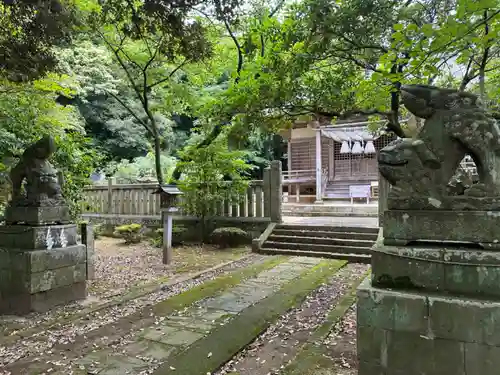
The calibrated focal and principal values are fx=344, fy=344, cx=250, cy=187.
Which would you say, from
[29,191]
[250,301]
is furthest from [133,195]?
[250,301]

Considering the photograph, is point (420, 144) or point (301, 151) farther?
point (301, 151)

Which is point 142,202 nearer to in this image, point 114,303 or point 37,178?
point 37,178

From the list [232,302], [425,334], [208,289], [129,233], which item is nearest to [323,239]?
[208,289]

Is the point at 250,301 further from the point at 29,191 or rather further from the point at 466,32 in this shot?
the point at 466,32

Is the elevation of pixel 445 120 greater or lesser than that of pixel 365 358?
greater

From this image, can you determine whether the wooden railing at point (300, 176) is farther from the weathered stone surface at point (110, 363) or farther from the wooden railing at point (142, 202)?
the weathered stone surface at point (110, 363)

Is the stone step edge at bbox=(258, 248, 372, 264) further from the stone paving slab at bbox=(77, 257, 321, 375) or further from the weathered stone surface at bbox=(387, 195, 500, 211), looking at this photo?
the weathered stone surface at bbox=(387, 195, 500, 211)

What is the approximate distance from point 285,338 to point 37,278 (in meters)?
3.49

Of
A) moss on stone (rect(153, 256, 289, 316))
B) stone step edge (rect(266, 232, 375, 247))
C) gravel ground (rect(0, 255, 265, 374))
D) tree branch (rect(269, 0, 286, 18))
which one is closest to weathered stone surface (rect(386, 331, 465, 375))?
gravel ground (rect(0, 255, 265, 374))

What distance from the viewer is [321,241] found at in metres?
9.03

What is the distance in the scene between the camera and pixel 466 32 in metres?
3.54

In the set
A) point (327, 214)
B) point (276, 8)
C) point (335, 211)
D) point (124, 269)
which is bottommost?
point (124, 269)

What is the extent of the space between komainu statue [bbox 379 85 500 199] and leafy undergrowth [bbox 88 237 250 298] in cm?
493

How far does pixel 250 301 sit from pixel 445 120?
363cm
